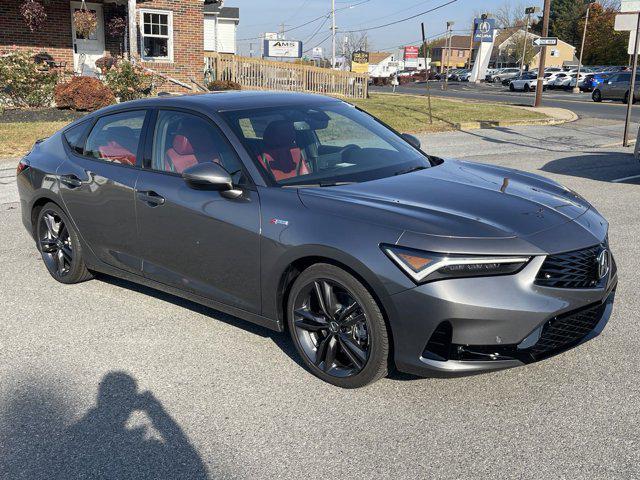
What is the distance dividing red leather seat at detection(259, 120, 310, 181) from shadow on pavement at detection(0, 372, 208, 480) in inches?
61.4

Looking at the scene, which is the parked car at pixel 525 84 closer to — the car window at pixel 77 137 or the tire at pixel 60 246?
the car window at pixel 77 137

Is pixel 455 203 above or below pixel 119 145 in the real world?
below

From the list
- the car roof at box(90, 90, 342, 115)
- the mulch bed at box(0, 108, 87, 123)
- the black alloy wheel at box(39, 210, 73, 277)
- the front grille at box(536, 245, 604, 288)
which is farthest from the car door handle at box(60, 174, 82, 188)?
the mulch bed at box(0, 108, 87, 123)

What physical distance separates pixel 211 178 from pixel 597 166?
1040 centimetres

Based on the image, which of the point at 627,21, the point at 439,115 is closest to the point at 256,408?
the point at 627,21

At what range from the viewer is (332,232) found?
3.61 m

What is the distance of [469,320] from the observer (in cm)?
326

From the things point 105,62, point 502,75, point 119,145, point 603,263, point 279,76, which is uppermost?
point 502,75

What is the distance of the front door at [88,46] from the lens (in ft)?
69.2

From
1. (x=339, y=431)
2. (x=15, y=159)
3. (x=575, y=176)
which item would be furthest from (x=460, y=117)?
(x=339, y=431)

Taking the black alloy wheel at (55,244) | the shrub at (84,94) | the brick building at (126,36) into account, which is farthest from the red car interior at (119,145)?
the brick building at (126,36)

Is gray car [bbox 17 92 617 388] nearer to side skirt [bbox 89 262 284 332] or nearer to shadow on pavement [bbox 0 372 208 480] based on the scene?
side skirt [bbox 89 262 284 332]

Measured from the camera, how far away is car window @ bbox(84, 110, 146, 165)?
16.1 ft

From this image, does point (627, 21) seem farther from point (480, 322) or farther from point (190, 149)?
point (480, 322)
